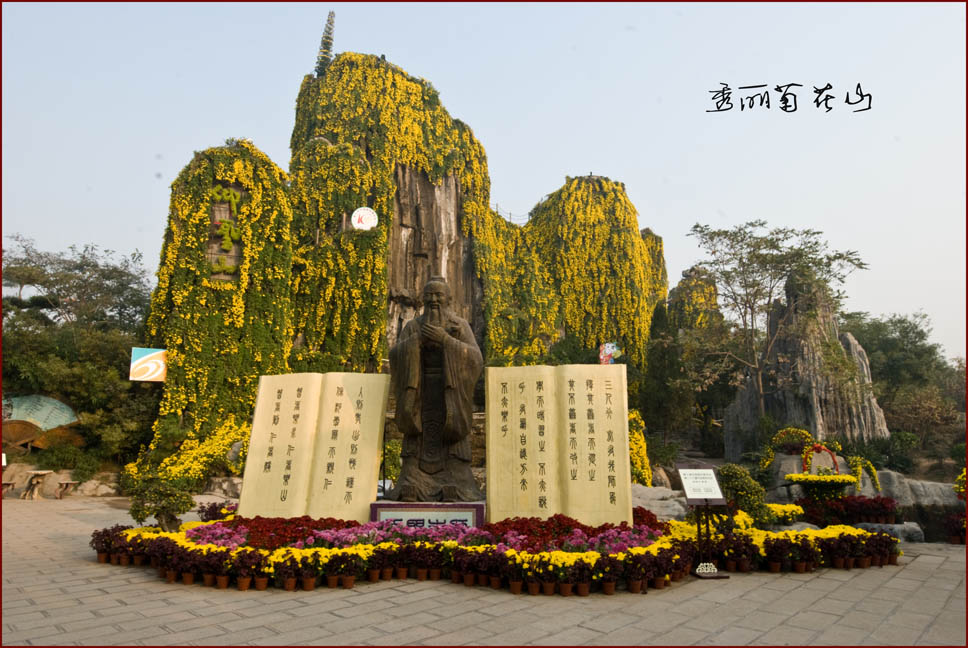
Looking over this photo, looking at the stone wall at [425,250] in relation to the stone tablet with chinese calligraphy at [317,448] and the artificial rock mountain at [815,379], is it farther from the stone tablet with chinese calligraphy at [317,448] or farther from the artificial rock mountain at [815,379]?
the stone tablet with chinese calligraphy at [317,448]

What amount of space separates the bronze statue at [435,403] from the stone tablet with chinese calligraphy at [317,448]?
0.40 metres

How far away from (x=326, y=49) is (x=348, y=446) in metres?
27.3

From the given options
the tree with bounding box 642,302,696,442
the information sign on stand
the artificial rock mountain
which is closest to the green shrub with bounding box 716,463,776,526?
the information sign on stand

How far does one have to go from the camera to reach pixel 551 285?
33.8m

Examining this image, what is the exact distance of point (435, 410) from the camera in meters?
7.86

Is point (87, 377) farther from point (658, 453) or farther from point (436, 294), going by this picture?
point (658, 453)

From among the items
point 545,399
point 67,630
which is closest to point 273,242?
point 545,399

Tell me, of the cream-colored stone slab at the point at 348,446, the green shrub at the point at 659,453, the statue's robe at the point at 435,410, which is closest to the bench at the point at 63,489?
the cream-colored stone slab at the point at 348,446

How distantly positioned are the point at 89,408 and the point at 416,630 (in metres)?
16.4

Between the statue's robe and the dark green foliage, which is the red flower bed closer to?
the statue's robe

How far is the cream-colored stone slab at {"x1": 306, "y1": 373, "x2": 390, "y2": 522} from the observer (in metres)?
7.37

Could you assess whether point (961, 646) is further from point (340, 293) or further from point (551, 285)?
point (551, 285)

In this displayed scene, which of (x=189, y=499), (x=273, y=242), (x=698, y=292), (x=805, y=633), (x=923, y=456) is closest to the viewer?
(x=805, y=633)

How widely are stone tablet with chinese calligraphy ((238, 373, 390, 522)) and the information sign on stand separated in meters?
3.78
